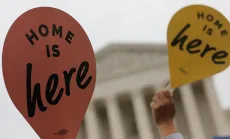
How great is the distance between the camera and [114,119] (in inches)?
1303

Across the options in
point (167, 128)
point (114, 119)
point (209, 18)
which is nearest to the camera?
point (167, 128)

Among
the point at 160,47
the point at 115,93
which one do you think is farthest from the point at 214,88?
the point at 115,93

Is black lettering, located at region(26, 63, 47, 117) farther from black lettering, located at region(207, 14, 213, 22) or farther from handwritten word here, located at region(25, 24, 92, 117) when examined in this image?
black lettering, located at region(207, 14, 213, 22)

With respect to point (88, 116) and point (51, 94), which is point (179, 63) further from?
point (88, 116)

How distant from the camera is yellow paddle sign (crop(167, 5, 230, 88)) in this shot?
123 inches

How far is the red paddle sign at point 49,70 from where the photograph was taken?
7.62 ft

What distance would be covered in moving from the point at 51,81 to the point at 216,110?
1192 inches

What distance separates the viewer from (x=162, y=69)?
33250mm

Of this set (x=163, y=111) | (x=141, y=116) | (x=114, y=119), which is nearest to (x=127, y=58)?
(x=141, y=116)

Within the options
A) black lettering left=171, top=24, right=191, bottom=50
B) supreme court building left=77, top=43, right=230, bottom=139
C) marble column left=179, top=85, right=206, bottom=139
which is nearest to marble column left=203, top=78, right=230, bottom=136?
supreme court building left=77, top=43, right=230, bottom=139

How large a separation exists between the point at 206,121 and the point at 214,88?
2.27 meters

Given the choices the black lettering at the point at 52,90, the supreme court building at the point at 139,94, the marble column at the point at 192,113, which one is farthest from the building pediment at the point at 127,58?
the black lettering at the point at 52,90

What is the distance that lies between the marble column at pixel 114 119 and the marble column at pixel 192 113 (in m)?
4.42

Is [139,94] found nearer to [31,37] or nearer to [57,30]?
[57,30]
